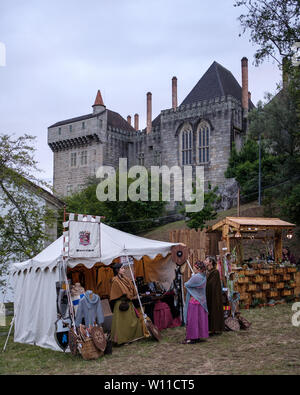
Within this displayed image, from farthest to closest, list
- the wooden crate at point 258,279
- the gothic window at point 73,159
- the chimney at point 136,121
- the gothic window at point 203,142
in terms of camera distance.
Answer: the chimney at point 136,121, the gothic window at point 73,159, the gothic window at point 203,142, the wooden crate at point 258,279

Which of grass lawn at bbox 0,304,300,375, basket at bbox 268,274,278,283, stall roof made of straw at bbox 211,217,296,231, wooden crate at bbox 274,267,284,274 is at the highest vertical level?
stall roof made of straw at bbox 211,217,296,231

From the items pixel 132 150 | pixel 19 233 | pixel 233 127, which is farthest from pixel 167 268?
pixel 132 150

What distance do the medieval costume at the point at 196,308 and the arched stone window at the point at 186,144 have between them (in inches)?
1353

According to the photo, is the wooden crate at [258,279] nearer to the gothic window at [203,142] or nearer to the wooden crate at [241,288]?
the wooden crate at [241,288]

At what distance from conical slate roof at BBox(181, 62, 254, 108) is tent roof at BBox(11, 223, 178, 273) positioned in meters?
34.5

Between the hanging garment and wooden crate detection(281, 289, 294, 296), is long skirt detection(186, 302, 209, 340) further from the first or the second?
wooden crate detection(281, 289, 294, 296)

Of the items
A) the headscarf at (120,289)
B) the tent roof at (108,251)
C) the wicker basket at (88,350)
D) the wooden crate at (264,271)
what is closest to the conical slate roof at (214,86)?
the wooden crate at (264,271)

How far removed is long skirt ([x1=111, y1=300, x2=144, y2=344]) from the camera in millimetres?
8656

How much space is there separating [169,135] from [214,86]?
6.80 m

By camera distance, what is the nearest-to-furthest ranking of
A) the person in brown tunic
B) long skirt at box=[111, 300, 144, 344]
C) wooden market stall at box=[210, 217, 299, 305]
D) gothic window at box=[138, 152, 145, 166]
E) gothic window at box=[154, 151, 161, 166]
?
long skirt at box=[111, 300, 144, 344]
the person in brown tunic
wooden market stall at box=[210, 217, 299, 305]
gothic window at box=[154, 151, 161, 166]
gothic window at box=[138, 152, 145, 166]

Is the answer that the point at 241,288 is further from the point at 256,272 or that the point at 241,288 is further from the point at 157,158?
the point at 157,158

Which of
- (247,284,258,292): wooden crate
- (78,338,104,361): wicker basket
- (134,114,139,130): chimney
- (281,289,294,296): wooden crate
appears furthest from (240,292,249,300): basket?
(134,114,139,130): chimney

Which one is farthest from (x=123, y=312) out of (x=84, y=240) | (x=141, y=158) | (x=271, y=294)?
(x=141, y=158)

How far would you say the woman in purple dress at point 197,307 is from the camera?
326 inches
